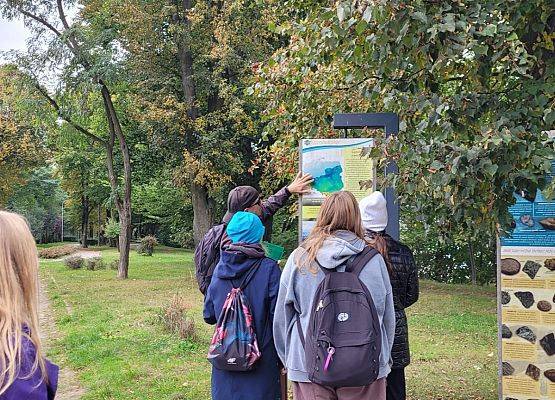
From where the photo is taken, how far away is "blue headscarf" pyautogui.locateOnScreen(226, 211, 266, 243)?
165 inches

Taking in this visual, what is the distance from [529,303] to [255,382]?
2775mm

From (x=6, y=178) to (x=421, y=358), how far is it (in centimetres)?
3108

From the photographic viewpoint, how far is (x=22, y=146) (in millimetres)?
33062

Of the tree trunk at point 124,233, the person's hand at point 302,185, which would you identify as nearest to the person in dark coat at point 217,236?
the person's hand at point 302,185

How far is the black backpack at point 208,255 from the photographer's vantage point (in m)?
4.67

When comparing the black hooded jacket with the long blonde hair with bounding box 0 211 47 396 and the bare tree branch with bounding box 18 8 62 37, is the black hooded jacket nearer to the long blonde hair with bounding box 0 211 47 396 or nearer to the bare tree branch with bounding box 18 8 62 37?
the long blonde hair with bounding box 0 211 47 396

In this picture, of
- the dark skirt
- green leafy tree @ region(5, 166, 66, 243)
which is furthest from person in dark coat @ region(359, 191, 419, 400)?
green leafy tree @ region(5, 166, 66, 243)

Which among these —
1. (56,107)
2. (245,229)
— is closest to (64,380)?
(245,229)

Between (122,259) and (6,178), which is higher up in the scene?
(6,178)

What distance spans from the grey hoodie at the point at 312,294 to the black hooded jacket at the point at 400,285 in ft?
2.19

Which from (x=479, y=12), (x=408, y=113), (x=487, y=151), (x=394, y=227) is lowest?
(x=394, y=227)

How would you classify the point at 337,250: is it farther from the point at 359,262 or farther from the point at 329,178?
the point at 329,178

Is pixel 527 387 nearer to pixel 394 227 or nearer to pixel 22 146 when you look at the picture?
pixel 394 227

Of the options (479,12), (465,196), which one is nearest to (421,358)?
(465,196)
